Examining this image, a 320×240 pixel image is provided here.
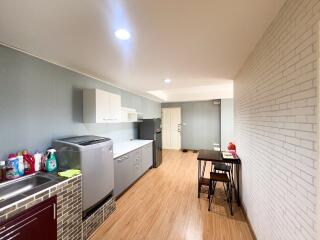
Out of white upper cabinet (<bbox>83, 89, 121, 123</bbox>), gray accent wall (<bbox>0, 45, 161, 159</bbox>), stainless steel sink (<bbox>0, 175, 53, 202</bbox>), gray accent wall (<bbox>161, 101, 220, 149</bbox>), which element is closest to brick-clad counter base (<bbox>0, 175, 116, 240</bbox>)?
stainless steel sink (<bbox>0, 175, 53, 202</bbox>)

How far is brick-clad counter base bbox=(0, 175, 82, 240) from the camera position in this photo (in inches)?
55.7

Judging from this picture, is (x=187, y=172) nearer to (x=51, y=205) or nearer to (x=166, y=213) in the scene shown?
(x=166, y=213)

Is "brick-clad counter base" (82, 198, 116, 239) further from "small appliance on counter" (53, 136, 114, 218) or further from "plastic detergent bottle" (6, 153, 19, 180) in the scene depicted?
"plastic detergent bottle" (6, 153, 19, 180)

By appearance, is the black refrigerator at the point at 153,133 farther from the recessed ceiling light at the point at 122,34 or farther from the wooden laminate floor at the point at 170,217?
the recessed ceiling light at the point at 122,34

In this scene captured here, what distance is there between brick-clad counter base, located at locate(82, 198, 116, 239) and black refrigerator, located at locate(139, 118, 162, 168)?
231 centimetres

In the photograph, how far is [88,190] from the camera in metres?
2.04

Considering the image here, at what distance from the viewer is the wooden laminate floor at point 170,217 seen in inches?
81.0

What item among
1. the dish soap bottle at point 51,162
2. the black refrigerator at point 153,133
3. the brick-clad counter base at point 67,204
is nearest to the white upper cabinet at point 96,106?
the dish soap bottle at point 51,162

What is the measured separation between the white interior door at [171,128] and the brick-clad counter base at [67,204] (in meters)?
5.57

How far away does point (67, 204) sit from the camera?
1.71 m

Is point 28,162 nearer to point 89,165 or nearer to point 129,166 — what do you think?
point 89,165

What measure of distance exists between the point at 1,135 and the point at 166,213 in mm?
2417

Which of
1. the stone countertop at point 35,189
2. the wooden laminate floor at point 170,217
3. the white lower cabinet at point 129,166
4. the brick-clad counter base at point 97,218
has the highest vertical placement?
the stone countertop at point 35,189

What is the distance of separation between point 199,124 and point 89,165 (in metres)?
5.34
